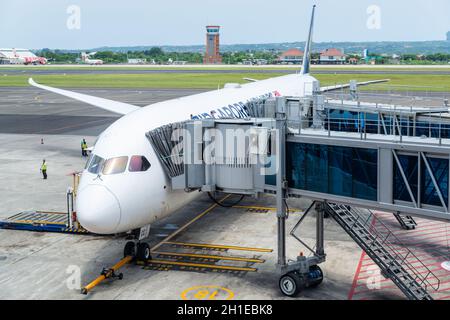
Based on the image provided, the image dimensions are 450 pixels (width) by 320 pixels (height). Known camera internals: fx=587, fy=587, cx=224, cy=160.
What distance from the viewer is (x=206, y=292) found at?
22.2 metres

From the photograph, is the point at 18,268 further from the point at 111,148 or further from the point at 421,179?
the point at 421,179

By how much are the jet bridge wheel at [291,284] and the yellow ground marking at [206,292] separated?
6.37 ft

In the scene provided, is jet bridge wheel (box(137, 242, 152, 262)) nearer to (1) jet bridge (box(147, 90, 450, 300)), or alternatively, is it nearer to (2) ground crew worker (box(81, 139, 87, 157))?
(1) jet bridge (box(147, 90, 450, 300))

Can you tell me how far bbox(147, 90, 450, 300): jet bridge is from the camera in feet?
61.2

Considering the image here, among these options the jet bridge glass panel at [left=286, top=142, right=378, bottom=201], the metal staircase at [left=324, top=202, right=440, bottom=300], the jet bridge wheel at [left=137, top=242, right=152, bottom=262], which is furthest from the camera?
the jet bridge wheel at [left=137, top=242, right=152, bottom=262]

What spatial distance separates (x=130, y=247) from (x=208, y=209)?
945cm

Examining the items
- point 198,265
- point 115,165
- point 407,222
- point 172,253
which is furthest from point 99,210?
point 407,222

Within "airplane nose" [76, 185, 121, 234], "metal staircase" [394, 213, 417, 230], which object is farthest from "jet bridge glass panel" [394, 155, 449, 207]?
"metal staircase" [394, 213, 417, 230]

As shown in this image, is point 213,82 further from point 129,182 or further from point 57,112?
point 129,182

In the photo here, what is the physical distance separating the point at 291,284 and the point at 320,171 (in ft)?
14.3

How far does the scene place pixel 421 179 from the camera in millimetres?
18547

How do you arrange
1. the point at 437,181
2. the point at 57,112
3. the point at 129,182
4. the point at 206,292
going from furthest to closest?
the point at 57,112 < the point at 129,182 < the point at 206,292 < the point at 437,181

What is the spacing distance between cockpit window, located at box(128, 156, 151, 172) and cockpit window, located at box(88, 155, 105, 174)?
1.13m
